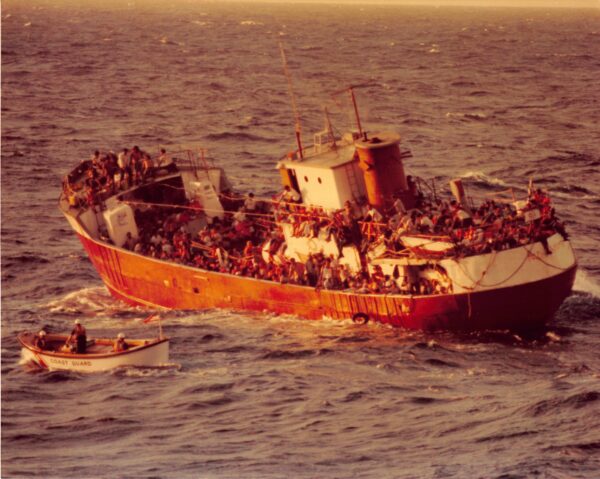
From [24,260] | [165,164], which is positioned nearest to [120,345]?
[165,164]

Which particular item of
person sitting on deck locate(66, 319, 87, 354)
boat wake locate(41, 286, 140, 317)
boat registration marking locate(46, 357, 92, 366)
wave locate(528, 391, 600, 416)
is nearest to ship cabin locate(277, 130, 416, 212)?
boat wake locate(41, 286, 140, 317)

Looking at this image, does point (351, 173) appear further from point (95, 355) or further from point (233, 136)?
point (233, 136)

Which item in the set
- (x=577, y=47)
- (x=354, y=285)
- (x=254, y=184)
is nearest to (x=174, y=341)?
(x=354, y=285)

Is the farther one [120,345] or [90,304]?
[90,304]

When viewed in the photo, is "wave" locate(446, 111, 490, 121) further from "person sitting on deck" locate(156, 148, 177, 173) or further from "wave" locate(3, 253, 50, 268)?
"wave" locate(3, 253, 50, 268)

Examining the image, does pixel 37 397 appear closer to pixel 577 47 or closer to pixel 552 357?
pixel 552 357

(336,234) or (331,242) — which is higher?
(336,234)
